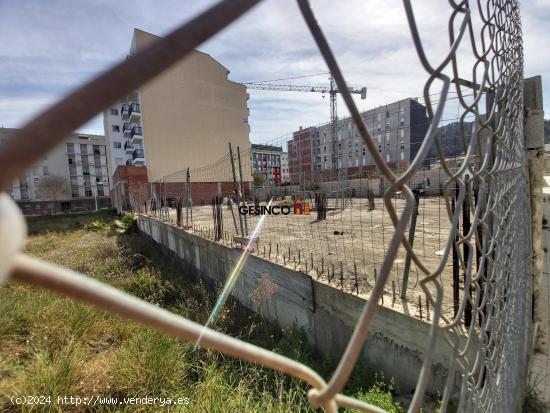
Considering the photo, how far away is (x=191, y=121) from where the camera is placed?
29344 millimetres

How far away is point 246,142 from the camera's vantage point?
34438 millimetres

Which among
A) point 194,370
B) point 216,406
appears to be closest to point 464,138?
point 216,406

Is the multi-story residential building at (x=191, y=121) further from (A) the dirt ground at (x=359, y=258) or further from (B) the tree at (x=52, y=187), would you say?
(B) the tree at (x=52, y=187)

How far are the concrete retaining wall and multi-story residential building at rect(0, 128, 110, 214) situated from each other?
53.2m

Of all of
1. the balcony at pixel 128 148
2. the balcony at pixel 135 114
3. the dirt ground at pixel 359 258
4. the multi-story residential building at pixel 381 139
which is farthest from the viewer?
the balcony at pixel 128 148

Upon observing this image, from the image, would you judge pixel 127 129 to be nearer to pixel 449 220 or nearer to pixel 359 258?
pixel 359 258

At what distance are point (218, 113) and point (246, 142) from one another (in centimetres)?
452

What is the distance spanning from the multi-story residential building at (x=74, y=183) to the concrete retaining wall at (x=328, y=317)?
53239 mm

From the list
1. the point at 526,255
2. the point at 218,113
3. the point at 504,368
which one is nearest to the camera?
the point at 504,368

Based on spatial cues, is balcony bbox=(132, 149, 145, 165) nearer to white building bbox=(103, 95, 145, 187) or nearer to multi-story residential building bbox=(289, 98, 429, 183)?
white building bbox=(103, 95, 145, 187)

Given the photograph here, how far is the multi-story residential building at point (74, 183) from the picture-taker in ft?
155

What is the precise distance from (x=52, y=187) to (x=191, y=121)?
31.2 meters

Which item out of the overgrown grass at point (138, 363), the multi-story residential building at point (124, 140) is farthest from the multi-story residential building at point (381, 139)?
the multi-story residential building at point (124, 140)

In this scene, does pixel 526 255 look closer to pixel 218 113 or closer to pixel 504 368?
pixel 504 368
